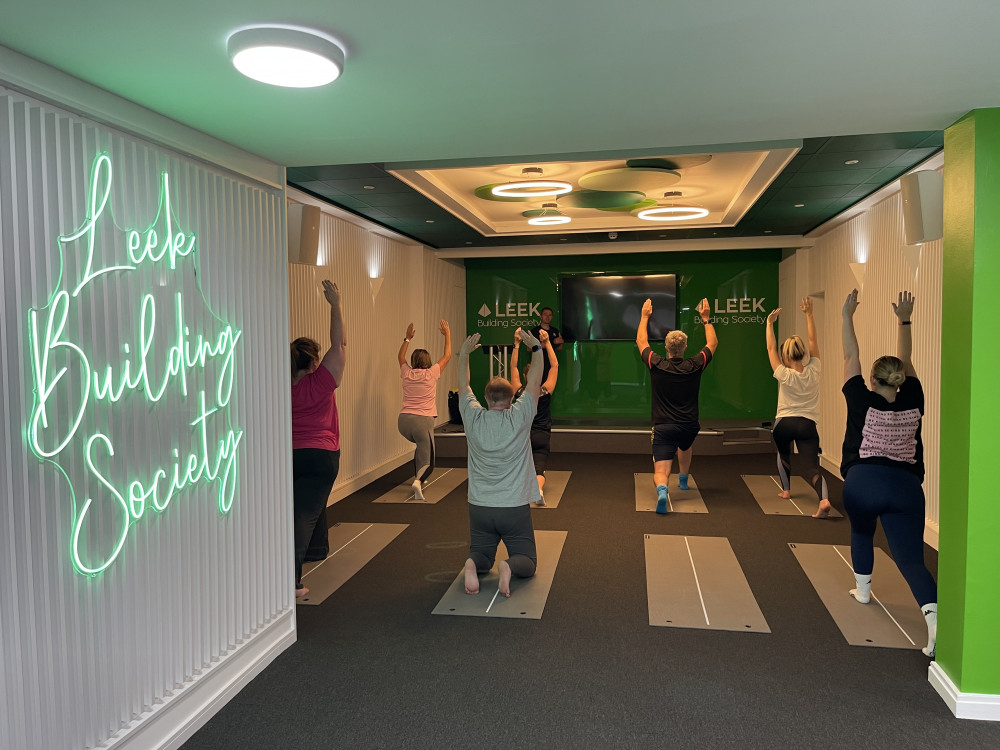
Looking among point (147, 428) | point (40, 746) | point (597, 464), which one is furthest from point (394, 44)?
point (597, 464)

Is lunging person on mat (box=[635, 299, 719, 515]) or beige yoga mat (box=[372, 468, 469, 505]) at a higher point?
lunging person on mat (box=[635, 299, 719, 515])

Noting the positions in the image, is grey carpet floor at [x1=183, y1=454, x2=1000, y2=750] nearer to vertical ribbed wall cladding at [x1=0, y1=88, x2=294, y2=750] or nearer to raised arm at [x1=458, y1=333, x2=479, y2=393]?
vertical ribbed wall cladding at [x1=0, y1=88, x2=294, y2=750]

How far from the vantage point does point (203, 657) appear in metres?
3.35

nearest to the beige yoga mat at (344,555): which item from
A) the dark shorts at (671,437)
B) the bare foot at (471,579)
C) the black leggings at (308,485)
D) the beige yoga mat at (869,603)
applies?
the black leggings at (308,485)

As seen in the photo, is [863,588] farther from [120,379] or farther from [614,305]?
[614,305]

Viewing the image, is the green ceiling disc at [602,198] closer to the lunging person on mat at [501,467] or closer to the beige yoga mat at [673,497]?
the beige yoga mat at [673,497]

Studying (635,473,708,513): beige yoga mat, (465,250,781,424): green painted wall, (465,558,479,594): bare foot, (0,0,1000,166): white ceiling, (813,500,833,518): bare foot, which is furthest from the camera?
(465,250,781,424): green painted wall

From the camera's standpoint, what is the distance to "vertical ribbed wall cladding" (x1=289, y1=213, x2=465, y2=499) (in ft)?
23.7

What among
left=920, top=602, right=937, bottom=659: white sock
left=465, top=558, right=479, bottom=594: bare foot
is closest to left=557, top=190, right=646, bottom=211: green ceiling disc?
left=465, top=558, right=479, bottom=594: bare foot

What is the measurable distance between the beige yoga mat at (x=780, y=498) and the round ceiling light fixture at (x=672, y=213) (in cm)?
297

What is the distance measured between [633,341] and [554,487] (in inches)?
189

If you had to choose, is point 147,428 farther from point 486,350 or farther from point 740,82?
point 486,350

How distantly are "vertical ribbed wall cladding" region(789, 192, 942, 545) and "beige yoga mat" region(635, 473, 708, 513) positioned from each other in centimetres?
188

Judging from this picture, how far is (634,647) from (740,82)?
8.91ft
